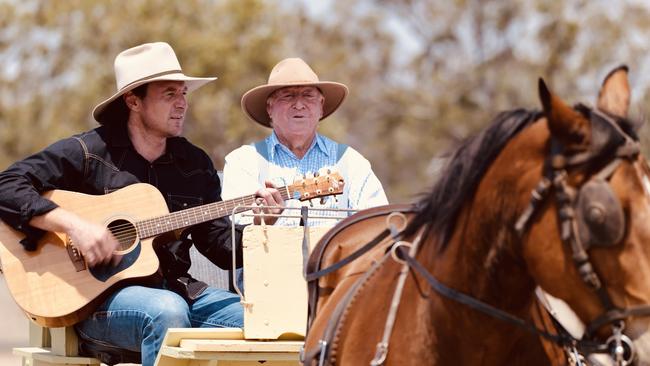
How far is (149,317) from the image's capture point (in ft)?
16.8

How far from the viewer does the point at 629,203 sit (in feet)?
10.00

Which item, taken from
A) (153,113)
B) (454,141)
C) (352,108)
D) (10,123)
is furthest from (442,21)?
(454,141)

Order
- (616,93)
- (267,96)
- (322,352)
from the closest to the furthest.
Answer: (616,93)
(322,352)
(267,96)

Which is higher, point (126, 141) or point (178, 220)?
point (126, 141)

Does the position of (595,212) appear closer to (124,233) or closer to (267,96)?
(124,233)

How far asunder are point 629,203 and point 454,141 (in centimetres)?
68

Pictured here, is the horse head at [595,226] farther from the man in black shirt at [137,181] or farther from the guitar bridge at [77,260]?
the guitar bridge at [77,260]

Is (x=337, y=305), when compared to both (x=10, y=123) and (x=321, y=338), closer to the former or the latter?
(x=321, y=338)

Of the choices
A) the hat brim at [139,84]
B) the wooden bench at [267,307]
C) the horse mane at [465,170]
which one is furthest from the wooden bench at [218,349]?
the horse mane at [465,170]

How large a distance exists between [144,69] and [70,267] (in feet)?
3.30

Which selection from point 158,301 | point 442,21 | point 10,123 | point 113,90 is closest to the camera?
point 158,301

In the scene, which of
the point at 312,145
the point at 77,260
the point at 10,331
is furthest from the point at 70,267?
the point at 10,331

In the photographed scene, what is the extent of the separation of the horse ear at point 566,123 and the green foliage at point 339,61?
1351 centimetres

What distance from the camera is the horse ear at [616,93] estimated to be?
3314 mm
